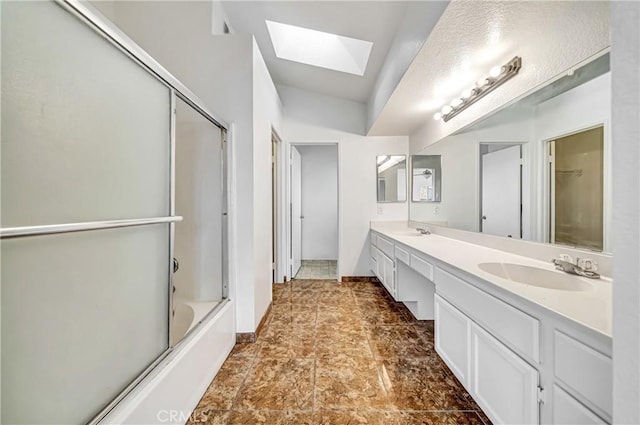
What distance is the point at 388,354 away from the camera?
1980 millimetres

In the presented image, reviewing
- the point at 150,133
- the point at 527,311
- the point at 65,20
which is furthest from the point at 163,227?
the point at 527,311

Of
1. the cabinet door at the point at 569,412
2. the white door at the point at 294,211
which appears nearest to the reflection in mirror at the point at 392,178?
the white door at the point at 294,211

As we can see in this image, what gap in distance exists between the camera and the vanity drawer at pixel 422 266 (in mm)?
1879

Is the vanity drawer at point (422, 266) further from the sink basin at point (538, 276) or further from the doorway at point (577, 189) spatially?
the doorway at point (577, 189)

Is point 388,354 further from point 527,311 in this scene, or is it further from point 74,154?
point 74,154

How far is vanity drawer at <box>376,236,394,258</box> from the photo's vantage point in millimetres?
2909

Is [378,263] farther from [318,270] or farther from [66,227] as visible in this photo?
[66,227]

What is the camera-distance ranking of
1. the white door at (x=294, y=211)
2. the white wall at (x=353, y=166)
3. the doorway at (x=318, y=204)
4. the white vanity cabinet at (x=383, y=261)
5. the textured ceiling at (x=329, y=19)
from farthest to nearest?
the doorway at (x=318, y=204) < the white door at (x=294, y=211) < the white wall at (x=353, y=166) < the white vanity cabinet at (x=383, y=261) < the textured ceiling at (x=329, y=19)

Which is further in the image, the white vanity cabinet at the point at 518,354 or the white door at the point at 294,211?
the white door at the point at 294,211

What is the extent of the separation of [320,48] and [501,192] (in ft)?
7.30

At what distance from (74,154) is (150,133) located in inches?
14.9

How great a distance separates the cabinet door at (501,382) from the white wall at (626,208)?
475 mm

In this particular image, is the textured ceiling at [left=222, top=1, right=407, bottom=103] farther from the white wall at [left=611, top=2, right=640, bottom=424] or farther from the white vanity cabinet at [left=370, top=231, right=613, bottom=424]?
the white vanity cabinet at [left=370, top=231, right=613, bottom=424]

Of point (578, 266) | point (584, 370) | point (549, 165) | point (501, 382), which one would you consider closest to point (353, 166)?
point (549, 165)
